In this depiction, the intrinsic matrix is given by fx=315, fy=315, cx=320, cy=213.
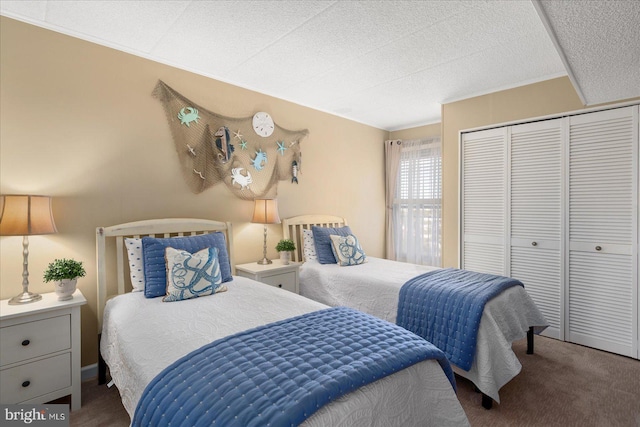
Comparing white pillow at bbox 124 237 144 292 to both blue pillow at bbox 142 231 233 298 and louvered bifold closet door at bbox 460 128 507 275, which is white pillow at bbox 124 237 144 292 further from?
louvered bifold closet door at bbox 460 128 507 275

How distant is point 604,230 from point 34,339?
172 inches

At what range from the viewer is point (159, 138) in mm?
2709

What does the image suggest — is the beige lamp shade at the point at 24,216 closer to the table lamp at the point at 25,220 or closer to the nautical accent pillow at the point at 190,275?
the table lamp at the point at 25,220

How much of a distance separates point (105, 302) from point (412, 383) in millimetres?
2164

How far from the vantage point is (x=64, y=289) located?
2000 millimetres

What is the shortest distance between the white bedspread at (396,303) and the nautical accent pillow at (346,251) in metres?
0.08

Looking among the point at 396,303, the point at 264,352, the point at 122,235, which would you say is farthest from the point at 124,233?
the point at 396,303

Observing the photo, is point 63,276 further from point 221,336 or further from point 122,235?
point 221,336

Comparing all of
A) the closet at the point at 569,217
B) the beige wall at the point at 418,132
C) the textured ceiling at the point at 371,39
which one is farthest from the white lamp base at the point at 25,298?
the beige wall at the point at 418,132

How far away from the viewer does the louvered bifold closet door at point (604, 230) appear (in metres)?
2.71

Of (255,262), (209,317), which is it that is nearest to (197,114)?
(255,262)

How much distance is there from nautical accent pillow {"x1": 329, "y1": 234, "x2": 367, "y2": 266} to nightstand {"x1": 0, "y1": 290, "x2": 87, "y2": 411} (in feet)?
7.13

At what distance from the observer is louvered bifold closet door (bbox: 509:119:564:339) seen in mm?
3078

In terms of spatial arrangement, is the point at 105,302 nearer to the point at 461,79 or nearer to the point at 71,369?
the point at 71,369
